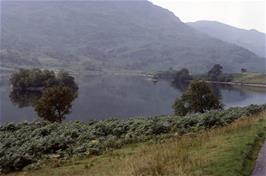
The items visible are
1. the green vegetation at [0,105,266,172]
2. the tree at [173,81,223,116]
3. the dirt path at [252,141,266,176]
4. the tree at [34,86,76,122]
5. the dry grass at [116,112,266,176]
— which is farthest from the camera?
the tree at [173,81,223,116]

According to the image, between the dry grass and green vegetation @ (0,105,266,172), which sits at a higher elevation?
the dry grass

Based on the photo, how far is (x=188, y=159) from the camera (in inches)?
650

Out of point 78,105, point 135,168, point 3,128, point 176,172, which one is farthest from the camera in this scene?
point 78,105

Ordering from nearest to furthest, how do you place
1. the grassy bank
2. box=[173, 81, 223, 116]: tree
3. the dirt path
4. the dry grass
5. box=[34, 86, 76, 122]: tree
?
the dry grass → the grassy bank → the dirt path → box=[34, 86, 76, 122]: tree → box=[173, 81, 223, 116]: tree

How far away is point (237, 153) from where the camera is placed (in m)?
17.9

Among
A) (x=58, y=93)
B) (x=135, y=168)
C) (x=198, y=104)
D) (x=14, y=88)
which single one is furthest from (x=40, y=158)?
(x=14, y=88)

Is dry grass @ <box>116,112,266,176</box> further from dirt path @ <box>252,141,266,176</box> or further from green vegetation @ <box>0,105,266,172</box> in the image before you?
green vegetation @ <box>0,105,266,172</box>

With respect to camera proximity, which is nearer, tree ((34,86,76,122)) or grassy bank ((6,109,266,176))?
grassy bank ((6,109,266,176))

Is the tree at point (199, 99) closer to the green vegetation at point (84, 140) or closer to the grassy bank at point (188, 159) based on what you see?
the green vegetation at point (84, 140)

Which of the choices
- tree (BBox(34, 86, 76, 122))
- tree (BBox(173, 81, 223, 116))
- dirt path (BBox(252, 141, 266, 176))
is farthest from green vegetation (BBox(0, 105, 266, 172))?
tree (BBox(173, 81, 223, 116))

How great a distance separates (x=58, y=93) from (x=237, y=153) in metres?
54.9

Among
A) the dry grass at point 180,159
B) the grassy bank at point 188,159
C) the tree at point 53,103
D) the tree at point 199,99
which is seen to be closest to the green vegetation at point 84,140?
the grassy bank at point 188,159

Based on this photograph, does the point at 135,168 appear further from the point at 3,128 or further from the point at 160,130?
the point at 3,128

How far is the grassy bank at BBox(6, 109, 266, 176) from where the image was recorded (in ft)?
49.4
